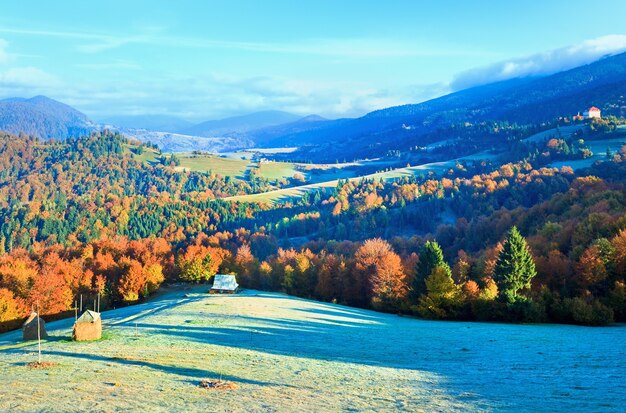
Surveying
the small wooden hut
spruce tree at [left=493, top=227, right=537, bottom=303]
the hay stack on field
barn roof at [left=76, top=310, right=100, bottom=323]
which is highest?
spruce tree at [left=493, top=227, right=537, bottom=303]

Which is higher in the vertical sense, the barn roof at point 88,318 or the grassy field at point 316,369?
the barn roof at point 88,318

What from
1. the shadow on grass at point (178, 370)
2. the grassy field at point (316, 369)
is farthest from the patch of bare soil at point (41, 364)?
the shadow on grass at point (178, 370)

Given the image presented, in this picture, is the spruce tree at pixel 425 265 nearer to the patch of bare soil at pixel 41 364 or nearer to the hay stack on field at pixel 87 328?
the hay stack on field at pixel 87 328

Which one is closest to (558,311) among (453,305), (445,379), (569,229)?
(453,305)

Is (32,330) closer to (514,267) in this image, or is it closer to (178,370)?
(178,370)

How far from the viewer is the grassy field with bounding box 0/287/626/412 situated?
23.5 metres

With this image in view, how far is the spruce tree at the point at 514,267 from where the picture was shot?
70.3 m

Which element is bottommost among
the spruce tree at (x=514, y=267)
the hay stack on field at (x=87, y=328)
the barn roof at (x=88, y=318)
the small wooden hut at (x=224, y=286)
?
the small wooden hut at (x=224, y=286)

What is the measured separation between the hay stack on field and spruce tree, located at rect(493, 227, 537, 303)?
4987 centimetres

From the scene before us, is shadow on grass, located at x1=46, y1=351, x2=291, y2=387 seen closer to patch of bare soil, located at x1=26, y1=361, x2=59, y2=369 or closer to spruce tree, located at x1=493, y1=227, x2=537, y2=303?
patch of bare soil, located at x1=26, y1=361, x2=59, y2=369

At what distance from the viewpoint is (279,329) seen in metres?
49.9

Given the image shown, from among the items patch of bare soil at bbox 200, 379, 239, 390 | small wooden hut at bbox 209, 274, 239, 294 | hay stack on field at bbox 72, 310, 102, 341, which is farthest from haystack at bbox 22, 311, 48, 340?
small wooden hut at bbox 209, 274, 239, 294

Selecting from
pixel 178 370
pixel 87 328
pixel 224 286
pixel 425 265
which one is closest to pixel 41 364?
pixel 178 370

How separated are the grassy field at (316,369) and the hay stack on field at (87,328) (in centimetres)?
124
